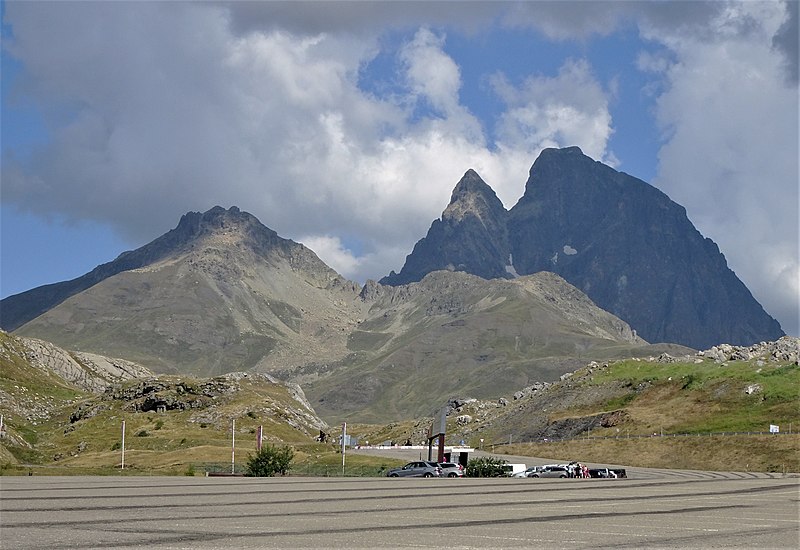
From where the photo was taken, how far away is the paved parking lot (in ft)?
88.4

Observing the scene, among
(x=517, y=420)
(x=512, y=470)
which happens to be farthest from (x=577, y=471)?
(x=517, y=420)

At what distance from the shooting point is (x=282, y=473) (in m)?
77.6

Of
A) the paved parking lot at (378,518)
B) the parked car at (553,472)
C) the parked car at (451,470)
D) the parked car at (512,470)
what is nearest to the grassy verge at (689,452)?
the parked car at (553,472)

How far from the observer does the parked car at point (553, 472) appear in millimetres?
78688

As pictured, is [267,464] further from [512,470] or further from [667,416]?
[667,416]

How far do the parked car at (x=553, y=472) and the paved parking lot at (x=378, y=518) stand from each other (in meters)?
27.0

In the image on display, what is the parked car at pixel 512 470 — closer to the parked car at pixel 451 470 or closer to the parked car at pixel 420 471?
the parked car at pixel 451 470

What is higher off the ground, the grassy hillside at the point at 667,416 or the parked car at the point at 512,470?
the grassy hillside at the point at 667,416

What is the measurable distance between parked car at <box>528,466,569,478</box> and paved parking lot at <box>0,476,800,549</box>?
2703 cm

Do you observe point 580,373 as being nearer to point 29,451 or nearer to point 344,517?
point 29,451

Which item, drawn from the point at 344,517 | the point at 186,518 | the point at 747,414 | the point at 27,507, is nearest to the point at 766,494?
the point at 344,517

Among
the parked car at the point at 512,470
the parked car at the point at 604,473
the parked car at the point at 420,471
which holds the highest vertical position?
the parked car at the point at 420,471

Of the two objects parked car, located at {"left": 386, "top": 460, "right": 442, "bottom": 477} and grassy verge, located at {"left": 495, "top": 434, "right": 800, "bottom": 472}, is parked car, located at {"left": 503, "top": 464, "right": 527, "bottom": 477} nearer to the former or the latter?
parked car, located at {"left": 386, "top": 460, "right": 442, "bottom": 477}

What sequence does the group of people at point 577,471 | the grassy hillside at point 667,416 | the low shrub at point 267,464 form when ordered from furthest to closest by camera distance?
the grassy hillside at point 667,416
the group of people at point 577,471
the low shrub at point 267,464
